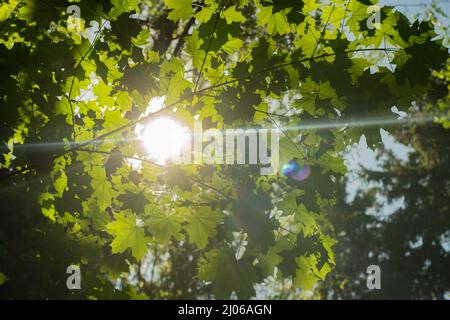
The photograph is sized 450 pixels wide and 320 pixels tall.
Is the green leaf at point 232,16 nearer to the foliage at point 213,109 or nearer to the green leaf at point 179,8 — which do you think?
the foliage at point 213,109

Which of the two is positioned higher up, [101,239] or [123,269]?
[101,239]

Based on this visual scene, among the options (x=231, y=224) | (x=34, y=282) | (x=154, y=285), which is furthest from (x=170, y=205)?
(x=154, y=285)

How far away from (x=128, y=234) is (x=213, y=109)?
1.14 meters

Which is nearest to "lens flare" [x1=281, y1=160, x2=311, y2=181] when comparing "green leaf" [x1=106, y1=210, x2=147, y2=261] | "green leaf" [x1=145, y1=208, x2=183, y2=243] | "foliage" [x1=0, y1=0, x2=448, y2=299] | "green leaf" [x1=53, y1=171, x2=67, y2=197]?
"foliage" [x1=0, y1=0, x2=448, y2=299]

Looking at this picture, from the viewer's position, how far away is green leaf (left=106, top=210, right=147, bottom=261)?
2.75 meters

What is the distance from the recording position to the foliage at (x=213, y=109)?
7.72 ft

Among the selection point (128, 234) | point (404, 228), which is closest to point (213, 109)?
point (128, 234)

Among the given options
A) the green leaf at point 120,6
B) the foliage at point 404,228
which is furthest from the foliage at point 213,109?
the foliage at point 404,228

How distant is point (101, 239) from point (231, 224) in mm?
1943

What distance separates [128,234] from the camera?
2.77 meters

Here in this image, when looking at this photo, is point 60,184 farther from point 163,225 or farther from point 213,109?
point 213,109
